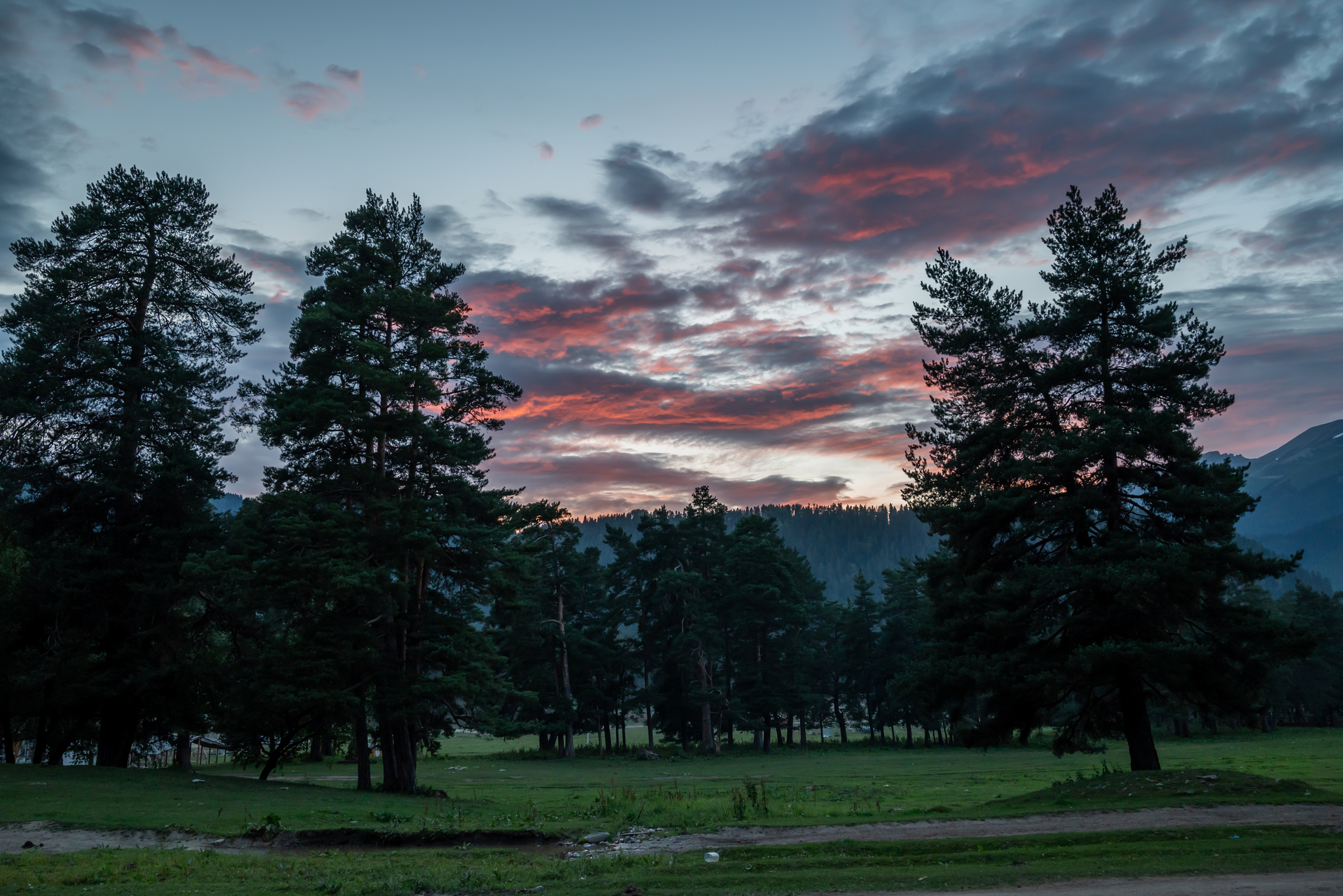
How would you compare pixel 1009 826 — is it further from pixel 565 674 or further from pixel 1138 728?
pixel 565 674

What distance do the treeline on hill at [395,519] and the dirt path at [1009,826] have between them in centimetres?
450

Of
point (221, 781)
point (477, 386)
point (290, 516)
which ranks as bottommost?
point (221, 781)

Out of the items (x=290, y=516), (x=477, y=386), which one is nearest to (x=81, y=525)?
(x=290, y=516)

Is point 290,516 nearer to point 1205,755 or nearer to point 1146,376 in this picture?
point 1146,376

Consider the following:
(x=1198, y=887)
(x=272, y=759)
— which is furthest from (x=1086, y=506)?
(x=272, y=759)

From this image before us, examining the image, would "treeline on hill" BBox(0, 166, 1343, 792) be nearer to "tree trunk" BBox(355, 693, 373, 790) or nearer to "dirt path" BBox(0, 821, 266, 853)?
"tree trunk" BBox(355, 693, 373, 790)

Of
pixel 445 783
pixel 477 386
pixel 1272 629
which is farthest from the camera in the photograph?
pixel 445 783

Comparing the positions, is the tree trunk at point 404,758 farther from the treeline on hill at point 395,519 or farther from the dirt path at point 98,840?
the dirt path at point 98,840

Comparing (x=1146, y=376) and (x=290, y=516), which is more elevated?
(x=1146, y=376)

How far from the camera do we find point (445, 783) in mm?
36094

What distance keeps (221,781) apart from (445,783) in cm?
1149

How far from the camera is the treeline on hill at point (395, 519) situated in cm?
2202

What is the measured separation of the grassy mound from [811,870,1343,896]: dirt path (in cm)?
643

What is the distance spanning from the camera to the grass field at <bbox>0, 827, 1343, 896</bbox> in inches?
446
